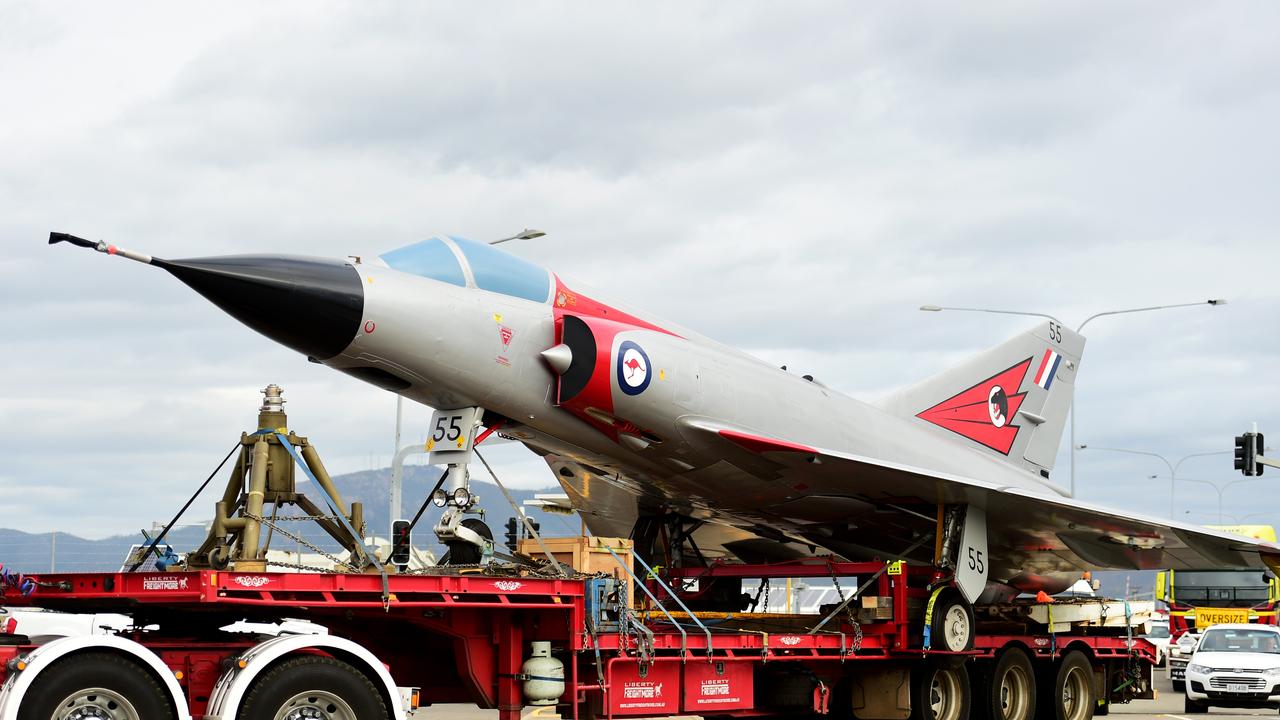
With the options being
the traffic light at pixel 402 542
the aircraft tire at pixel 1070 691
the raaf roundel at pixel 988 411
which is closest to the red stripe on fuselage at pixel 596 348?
the traffic light at pixel 402 542

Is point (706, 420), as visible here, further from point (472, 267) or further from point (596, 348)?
point (472, 267)

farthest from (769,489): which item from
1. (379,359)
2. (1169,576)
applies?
(1169,576)

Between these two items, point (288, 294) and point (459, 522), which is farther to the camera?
point (459, 522)

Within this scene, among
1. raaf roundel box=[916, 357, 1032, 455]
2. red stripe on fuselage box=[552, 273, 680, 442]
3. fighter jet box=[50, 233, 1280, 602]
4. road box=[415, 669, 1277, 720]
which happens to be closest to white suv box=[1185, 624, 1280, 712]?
road box=[415, 669, 1277, 720]

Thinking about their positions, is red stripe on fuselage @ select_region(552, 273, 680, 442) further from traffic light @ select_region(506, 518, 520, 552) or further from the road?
A: the road

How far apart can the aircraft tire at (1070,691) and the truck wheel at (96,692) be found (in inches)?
377

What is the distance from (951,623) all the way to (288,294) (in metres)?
6.87

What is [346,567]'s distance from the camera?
31.6 ft

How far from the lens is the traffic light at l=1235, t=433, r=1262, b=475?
24.8m

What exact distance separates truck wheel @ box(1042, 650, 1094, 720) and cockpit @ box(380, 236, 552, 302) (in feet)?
23.5

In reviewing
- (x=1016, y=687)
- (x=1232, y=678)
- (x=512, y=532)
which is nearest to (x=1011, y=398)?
(x=1016, y=687)

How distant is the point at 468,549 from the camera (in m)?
9.74

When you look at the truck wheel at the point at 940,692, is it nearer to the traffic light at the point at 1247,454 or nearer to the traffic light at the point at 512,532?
the traffic light at the point at 512,532

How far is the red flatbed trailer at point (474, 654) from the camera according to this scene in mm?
7875
